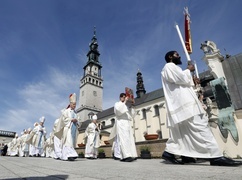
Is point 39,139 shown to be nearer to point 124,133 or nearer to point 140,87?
point 124,133

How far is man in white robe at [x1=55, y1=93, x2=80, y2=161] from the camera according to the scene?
232 inches

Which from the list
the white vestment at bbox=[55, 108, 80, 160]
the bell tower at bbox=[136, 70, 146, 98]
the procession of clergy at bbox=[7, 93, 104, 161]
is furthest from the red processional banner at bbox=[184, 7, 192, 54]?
the bell tower at bbox=[136, 70, 146, 98]

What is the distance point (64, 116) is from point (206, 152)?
5.58 meters

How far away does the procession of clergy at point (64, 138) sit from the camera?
20.3 ft

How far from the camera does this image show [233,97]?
8398 millimetres

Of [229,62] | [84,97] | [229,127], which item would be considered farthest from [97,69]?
[229,127]

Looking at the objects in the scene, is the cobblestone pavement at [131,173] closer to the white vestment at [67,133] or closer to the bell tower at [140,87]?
the white vestment at [67,133]

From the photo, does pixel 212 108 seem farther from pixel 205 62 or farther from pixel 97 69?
pixel 97 69

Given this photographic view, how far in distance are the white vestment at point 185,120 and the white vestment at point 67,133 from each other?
4163 mm

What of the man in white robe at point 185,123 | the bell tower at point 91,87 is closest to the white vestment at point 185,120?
the man in white robe at point 185,123

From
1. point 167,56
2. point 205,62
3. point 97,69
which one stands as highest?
point 97,69

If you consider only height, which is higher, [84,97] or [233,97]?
[84,97]

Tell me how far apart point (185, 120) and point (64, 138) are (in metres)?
5.00

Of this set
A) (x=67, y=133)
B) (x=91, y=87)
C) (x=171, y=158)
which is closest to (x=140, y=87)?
(x=91, y=87)
